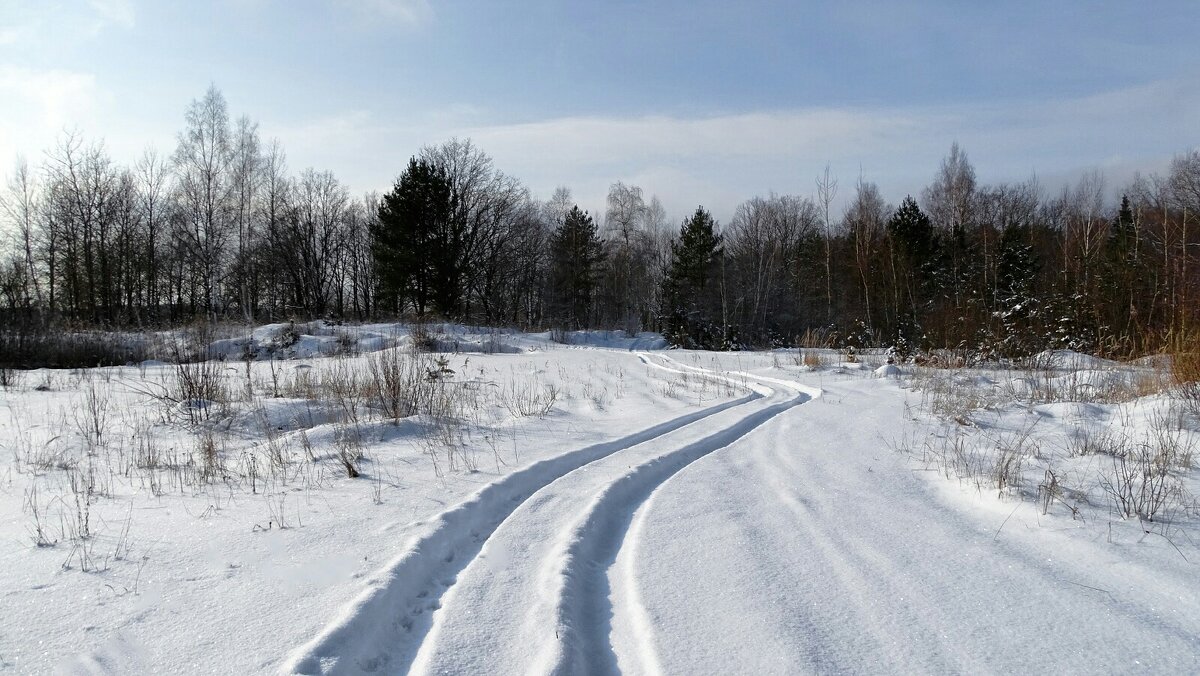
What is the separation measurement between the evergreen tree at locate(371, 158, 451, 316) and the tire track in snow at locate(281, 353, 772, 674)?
2736 cm

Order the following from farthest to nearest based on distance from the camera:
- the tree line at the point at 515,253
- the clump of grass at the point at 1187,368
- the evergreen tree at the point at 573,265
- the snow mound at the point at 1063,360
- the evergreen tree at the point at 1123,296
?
the evergreen tree at the point at 573,265
the tree line at the point at 515,253
the evergreen tree at the point at 1123,296
the snow mound at the point at 1063,360
the clump of grass at the point at 1187,368

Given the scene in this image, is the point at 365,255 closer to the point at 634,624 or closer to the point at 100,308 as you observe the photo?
the point at 100,308

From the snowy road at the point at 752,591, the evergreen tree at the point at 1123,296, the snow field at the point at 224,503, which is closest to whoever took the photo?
the snowy road at the point at 752,591

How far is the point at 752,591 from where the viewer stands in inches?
91.4

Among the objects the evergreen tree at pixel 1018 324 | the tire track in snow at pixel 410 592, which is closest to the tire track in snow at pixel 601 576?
the tire track in snow at pixel 410 592

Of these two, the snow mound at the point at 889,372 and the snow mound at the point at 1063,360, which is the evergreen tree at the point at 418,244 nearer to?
the snow mound at the point at 889,372

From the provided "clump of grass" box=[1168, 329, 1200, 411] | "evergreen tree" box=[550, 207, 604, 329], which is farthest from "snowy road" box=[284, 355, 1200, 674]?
"evergreen tree" box=[550, 207, 604, 329]

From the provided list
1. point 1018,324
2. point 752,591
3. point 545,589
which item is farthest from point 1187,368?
point 545,589

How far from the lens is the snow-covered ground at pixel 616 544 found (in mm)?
1929

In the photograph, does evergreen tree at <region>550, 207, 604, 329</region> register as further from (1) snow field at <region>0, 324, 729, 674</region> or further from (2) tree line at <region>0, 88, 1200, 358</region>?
(1) snow field at <region>0, 324, 729, 674</region>

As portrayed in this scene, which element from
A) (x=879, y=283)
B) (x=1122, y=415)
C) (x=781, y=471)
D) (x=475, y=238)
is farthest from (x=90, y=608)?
(x=475, y=238)

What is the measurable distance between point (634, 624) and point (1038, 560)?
184cm

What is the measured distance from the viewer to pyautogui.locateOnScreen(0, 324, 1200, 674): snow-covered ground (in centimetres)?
193

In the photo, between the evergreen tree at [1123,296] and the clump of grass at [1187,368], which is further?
the evergreen tree at [1123,296]
